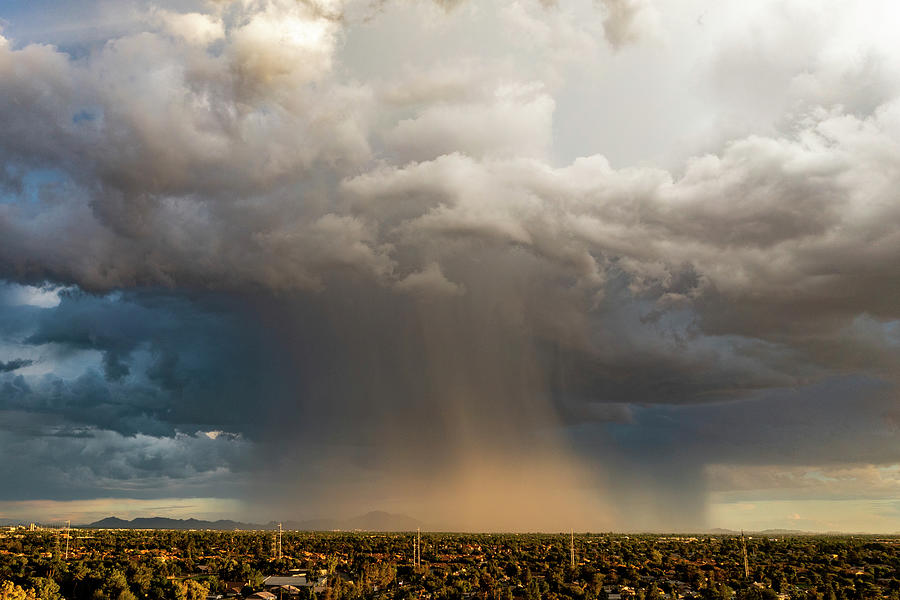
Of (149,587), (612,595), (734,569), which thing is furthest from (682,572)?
(149,587)

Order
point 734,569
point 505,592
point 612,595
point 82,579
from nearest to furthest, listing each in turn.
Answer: point 82,579
point 505,592
point 612,595
point 734,569

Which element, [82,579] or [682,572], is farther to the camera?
[682,572]

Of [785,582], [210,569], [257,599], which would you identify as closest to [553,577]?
[785,582]

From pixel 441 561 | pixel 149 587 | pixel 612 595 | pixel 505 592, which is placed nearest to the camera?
pixel 149 587

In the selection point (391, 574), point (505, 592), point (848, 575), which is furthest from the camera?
point (848, 575)

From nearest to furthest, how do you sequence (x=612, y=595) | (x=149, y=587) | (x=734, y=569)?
(x=149, y=587) → (x=612, y=595) → (x=734, y=569)

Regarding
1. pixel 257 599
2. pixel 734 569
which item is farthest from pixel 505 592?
pixel 734 569

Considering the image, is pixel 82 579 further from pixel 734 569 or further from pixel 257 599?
pixel 734 569

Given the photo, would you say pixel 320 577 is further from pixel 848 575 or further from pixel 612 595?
pixel 848 575

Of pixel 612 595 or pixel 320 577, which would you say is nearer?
pixel 612 595
